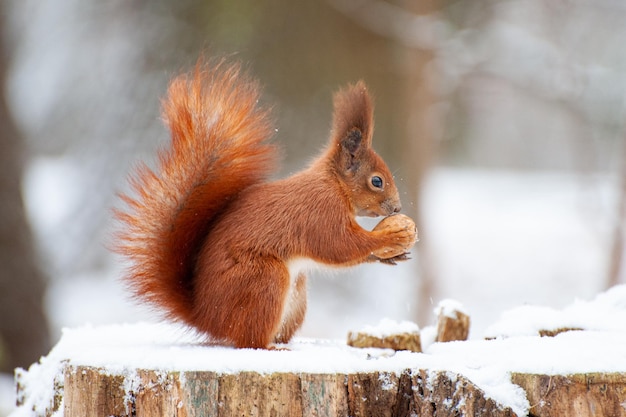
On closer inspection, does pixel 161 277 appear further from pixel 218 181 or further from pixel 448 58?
pixel 448 58

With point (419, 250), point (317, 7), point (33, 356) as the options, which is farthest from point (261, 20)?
point (33, 356)

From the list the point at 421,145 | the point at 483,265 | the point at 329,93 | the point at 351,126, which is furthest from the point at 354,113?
the point at 483,265

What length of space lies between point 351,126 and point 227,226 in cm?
37

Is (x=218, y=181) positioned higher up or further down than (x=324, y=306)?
further down

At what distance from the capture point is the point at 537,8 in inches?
208

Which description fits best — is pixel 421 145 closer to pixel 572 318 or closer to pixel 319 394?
pixel 572 318

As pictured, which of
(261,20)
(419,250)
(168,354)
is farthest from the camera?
(261,20)

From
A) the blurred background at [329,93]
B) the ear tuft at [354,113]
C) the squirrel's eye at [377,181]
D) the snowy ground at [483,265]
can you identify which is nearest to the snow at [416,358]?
the squirrel's eye at [377,181]

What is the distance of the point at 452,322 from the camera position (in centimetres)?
182

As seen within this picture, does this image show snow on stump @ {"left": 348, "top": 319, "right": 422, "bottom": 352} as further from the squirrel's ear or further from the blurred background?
the blurred background

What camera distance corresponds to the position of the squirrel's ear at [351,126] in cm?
168

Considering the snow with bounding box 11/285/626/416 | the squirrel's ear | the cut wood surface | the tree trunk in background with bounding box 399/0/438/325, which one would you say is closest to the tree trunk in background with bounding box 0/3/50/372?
the tree trunk in background with bounding box 399/0/438/325

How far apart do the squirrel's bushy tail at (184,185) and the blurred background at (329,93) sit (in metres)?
3.02

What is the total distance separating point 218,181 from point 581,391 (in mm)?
806
